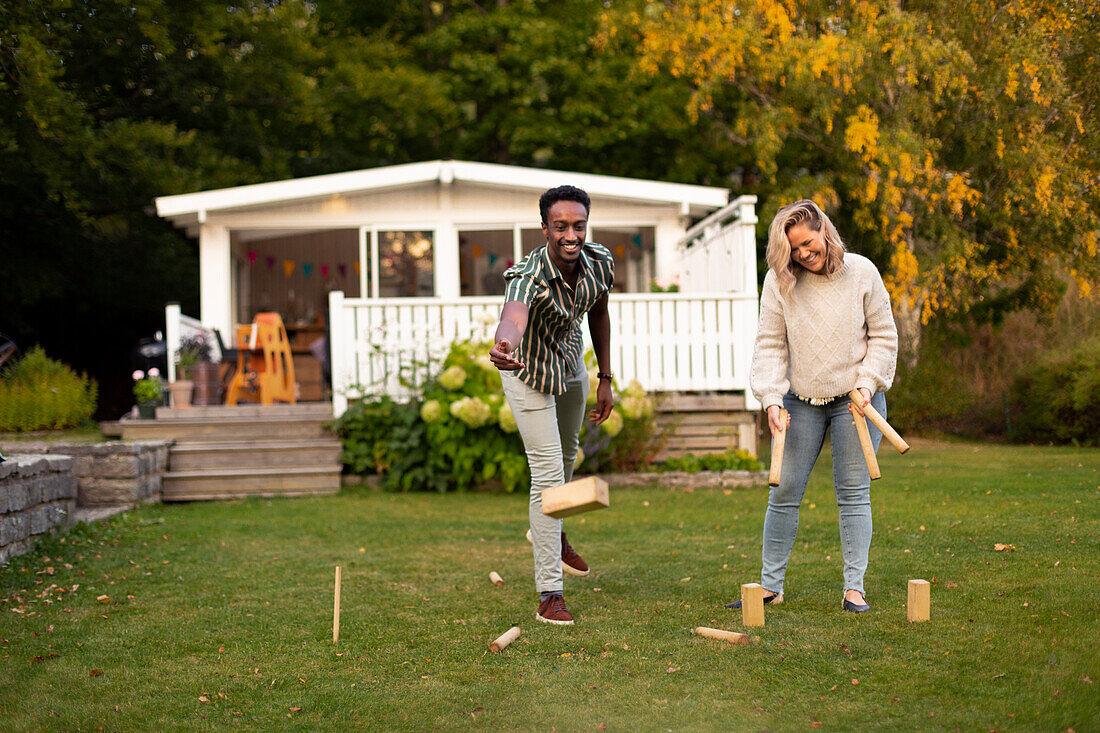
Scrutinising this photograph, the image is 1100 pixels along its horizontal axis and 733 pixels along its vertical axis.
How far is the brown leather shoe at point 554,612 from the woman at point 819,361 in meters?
0.85

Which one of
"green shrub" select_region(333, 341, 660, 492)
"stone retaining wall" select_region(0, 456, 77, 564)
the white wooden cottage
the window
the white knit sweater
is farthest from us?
the window

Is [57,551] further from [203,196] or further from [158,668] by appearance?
[203,196]

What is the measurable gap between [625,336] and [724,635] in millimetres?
6588

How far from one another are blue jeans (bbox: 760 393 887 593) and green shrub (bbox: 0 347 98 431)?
330 inches

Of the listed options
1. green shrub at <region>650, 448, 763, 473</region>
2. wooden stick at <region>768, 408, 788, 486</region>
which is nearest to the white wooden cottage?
green shrub at <region>650, 448, 763, 473</region>

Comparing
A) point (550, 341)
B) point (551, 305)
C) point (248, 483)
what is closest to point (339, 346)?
point (248, 483)

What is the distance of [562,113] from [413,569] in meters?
14.7

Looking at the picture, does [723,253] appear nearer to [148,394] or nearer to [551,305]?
[148,394]

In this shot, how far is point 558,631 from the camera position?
152 inches

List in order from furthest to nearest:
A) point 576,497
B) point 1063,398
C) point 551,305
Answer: point 1063,398
point 551,305
point 576,497

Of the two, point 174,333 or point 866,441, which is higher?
point 174,333

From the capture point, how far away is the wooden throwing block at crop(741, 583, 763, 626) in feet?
12.2

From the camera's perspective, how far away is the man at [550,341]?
3.83 m

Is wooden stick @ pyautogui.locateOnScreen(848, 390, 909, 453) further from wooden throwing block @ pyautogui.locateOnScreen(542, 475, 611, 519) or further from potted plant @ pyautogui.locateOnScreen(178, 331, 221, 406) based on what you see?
potted plant @ pyautogui.locateOnScreen(178, 331, 221, 406)
